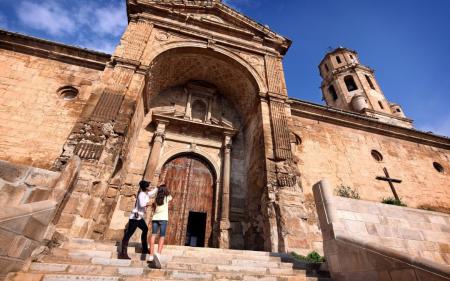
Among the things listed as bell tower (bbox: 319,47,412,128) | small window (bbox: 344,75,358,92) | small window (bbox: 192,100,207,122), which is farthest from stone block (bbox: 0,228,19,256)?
small window (bbox: 344,75,358,92)

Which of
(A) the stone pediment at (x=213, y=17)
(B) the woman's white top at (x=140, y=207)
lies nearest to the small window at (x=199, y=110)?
(A) the stone pediment at (x=213, y=17)

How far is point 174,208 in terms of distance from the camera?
836 cm

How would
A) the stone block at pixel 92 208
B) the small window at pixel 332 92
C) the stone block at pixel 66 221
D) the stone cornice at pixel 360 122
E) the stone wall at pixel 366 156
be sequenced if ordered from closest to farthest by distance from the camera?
the stone block at pixel 66 221, the stone block at pixel 92 208, the stone wall at pixel 366 156, the stone cornice at pixel 360 122, the small window at pixel 332 92

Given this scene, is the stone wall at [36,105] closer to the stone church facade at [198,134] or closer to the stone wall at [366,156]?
the stone church facade at [198,134]

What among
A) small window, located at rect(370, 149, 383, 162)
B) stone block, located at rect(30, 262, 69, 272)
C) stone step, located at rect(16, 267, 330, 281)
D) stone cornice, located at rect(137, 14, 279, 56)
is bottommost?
stone step, located at rect(16, 267, 330, 281)

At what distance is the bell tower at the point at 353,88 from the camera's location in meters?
19.9

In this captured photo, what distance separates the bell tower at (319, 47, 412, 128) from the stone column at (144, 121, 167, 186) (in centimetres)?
1712

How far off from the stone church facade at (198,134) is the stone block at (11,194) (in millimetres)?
1716

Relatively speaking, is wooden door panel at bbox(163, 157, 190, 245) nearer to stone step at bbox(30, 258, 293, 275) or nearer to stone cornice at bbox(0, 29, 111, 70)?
stone step at bbox(30, 258, 293, 275)

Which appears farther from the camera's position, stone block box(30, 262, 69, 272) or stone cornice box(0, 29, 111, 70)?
stone cornice box(0, 29, 111, 70)

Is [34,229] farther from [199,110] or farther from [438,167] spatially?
[438,167]

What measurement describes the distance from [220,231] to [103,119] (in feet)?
17.1

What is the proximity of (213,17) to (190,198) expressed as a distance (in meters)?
8.22

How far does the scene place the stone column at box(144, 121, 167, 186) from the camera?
8258 mm
